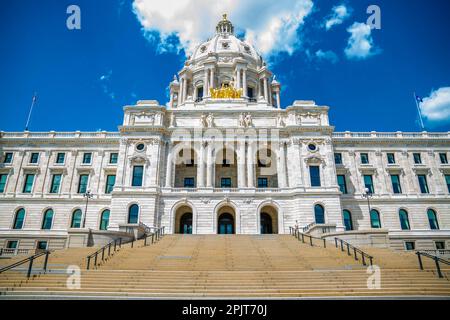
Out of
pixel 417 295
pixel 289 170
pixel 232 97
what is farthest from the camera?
pixel 232 97

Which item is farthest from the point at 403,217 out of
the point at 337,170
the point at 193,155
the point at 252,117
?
the point at 193,155

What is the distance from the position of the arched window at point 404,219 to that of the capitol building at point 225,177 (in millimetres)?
138

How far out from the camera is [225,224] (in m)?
39.5

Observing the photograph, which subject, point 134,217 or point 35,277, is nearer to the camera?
point 35,277

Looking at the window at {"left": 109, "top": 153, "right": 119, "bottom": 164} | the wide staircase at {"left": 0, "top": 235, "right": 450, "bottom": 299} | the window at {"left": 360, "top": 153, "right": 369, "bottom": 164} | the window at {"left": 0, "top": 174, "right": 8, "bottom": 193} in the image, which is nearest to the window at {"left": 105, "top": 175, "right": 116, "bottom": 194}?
the window at {"left": 109, "top": 153, "right": 119, "bottom": 164}

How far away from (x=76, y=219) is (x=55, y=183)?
6555 millimetres

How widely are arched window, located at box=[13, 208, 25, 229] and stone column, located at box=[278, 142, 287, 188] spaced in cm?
3555

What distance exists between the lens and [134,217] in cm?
3641

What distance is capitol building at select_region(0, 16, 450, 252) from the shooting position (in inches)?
1464

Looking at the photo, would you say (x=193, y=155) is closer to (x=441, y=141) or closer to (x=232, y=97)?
(x=232, y=97)

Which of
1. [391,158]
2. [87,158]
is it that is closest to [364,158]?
[391,158]

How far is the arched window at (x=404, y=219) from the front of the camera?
Result: 1572 inches

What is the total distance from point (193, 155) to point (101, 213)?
15050mm
